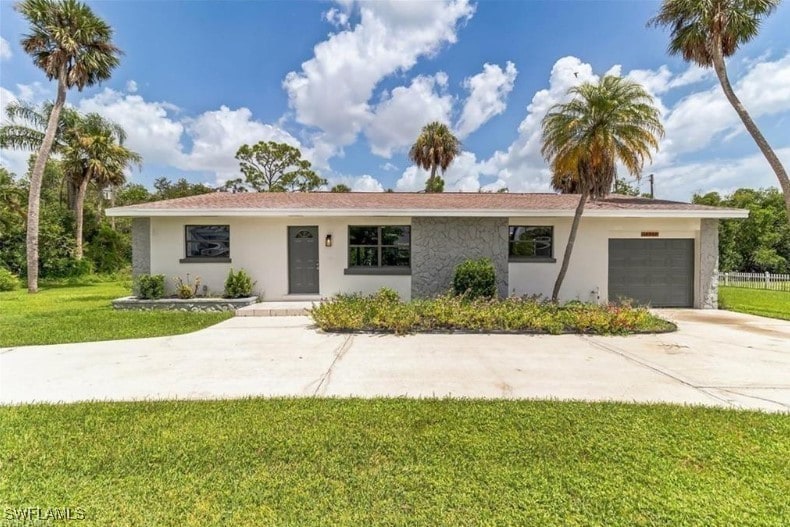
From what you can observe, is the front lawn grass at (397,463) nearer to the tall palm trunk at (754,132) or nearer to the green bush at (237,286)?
the green bush at (237,286)

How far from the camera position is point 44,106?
17922 millimetres

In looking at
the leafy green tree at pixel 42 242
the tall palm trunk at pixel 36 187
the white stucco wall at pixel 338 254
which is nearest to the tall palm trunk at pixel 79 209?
the leafy green tree at pixel 42 242

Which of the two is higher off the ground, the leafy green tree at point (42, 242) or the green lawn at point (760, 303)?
the leafy green tree at point (42, 242)

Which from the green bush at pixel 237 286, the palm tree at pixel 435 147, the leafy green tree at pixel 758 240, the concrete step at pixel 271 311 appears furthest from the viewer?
the palm tree at pixel 435 147

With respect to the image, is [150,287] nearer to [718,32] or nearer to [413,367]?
[413,367]

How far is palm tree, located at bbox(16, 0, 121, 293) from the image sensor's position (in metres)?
13.4

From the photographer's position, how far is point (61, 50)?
13773mm

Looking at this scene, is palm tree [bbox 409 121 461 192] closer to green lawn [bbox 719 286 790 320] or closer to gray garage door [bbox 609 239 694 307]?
gray garage door [bbox 609 239 694 307]

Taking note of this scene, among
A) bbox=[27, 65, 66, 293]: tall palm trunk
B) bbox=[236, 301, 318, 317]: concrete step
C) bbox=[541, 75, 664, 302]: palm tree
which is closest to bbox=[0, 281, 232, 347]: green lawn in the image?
bbox=[236, 301, 318, 317]: concrete step

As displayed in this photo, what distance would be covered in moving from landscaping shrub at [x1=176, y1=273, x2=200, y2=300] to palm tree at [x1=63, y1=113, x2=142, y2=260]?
43.6ft

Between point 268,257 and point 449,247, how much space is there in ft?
18.0

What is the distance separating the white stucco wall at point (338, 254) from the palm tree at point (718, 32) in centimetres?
357

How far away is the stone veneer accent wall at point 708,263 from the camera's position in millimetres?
10445

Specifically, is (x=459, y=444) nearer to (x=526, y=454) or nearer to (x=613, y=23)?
(x=526, y=454)
